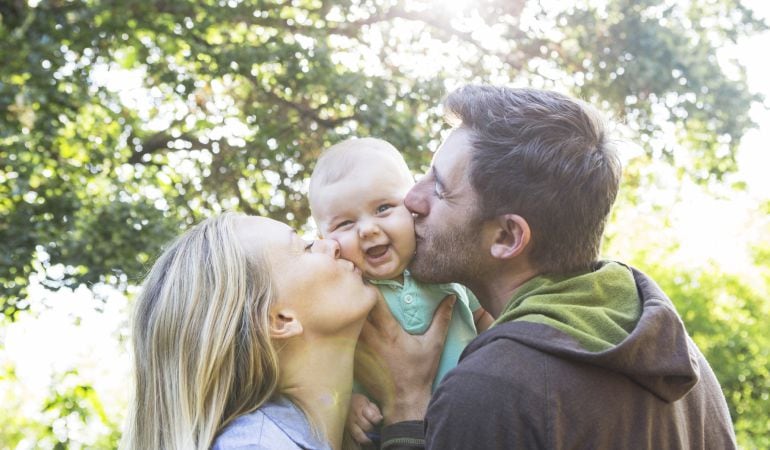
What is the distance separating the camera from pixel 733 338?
942 cm

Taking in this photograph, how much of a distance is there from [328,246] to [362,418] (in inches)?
20.0

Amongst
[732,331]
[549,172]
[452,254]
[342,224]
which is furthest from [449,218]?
[732,331]

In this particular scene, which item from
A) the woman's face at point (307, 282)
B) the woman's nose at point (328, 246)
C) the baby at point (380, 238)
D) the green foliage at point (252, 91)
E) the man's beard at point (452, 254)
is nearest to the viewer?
the man's beard at point (452, 254)

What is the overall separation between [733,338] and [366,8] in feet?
15.9

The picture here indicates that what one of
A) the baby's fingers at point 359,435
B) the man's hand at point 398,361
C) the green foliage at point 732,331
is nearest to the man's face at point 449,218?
the man's hand at point 398,361

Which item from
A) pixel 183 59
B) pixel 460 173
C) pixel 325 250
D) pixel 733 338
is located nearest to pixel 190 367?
pixel 325 250

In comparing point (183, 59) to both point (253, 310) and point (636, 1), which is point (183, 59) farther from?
point (253, 310)

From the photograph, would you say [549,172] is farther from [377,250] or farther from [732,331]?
[732,331]

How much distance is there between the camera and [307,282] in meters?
2.58

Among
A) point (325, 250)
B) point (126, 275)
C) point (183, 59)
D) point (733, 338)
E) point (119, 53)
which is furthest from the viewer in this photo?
Result: point (733, 338)

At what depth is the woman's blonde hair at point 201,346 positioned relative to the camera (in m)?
2.42

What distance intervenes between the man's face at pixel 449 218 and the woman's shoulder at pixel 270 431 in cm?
51

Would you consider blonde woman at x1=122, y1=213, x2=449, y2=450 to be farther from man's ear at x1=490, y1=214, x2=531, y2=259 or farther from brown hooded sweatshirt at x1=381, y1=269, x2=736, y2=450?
brown hooded sweatshirt at x1=381, y1=269, x2=736, y2=450

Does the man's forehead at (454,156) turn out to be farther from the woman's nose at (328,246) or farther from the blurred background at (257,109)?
the blurred background at (257,109)
